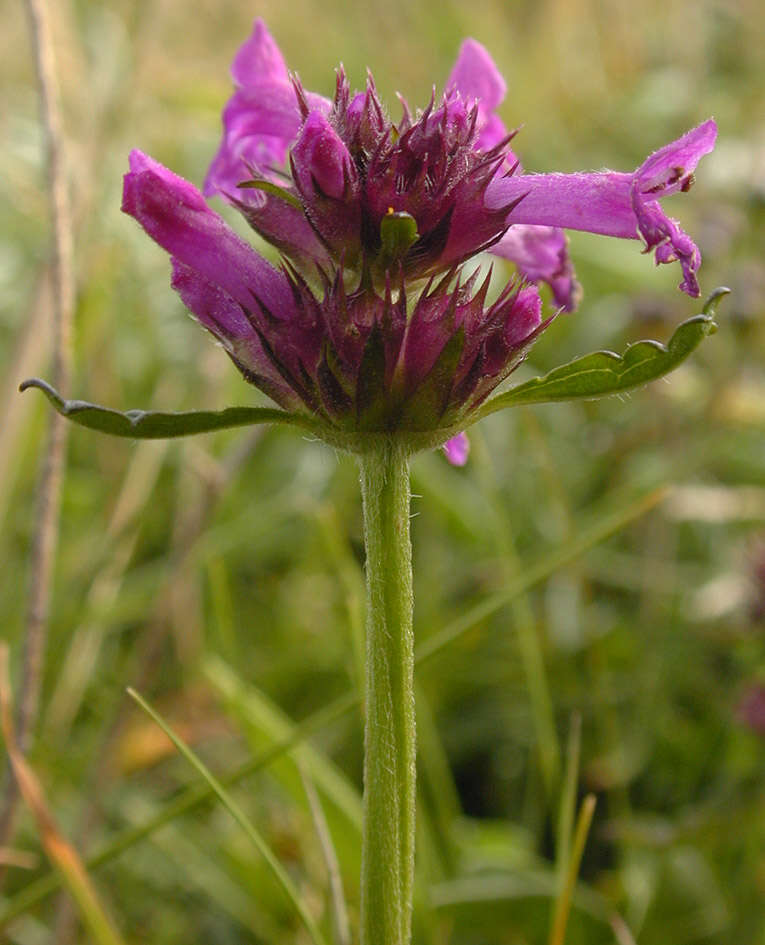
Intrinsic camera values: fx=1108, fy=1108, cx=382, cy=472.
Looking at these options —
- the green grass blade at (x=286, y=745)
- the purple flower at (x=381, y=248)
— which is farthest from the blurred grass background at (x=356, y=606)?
the purple flower at (x=381, y=248)

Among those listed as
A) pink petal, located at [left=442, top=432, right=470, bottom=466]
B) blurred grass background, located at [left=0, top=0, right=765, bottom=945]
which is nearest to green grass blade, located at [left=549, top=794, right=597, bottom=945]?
blurred grass background, located at [left=0, top=0, right=765, bottom=945]

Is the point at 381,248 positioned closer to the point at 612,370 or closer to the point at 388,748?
the point at 612,370

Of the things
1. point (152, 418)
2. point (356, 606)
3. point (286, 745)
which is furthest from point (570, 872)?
point (152, 418)

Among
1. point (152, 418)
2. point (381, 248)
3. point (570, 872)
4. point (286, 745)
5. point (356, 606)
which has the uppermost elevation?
point (381, 248)

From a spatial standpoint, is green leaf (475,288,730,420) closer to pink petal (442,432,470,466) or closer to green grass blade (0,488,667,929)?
pink petal (442,432,470,466)

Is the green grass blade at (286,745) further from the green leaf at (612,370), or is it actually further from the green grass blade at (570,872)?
the green leaf at (612,370)

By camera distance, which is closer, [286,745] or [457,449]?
[457,449]
